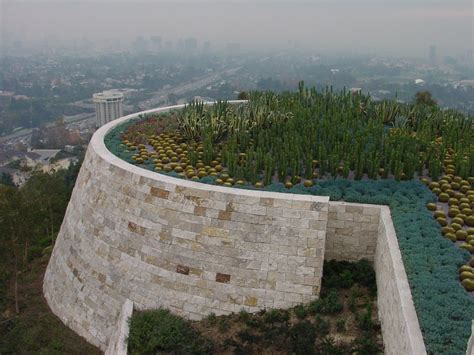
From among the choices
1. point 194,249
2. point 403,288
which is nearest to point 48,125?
point 194,249

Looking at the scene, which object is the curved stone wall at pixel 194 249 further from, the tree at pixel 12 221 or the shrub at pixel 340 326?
the tree at pixel 12 221

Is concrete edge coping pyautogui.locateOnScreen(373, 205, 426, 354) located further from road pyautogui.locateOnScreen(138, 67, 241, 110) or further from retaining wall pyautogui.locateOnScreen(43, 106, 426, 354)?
road pyautogui.locateOnScreen(138, 67, 241, 110)

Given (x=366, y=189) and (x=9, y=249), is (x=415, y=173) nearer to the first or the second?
(x=366, y=189)

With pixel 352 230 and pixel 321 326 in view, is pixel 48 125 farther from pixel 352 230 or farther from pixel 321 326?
pixel 321 326

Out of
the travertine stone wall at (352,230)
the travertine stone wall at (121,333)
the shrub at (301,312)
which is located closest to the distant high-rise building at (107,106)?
the travertine stone wall at (121,333)

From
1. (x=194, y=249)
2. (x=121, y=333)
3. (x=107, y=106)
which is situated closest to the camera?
(x=121, y=333)

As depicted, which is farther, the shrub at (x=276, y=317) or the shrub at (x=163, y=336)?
the shrub at (x=276, y=317)

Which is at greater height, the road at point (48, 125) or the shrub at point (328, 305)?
the shrub at point (328, 305)
